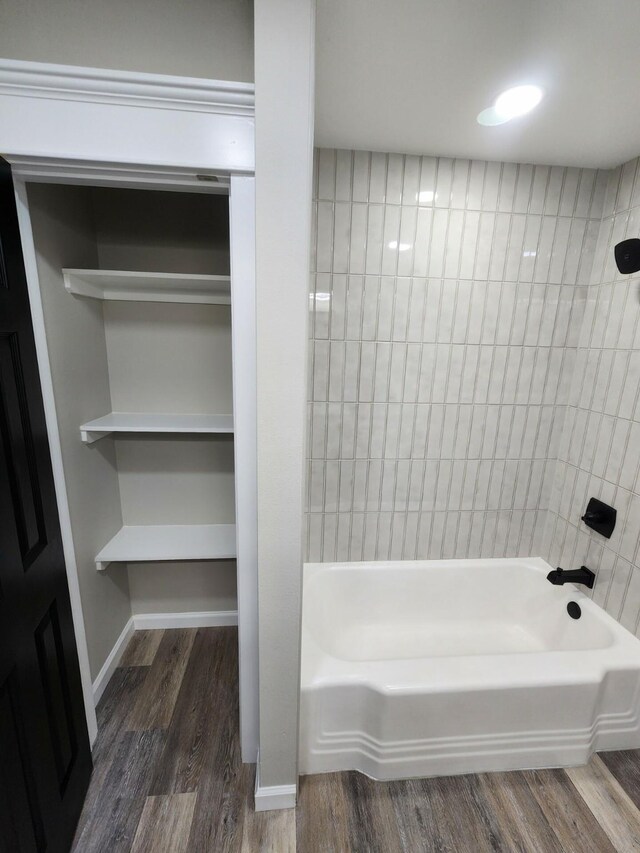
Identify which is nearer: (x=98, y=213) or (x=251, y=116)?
(x=251, y=116)

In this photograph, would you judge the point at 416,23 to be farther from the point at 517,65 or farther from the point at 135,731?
the point at 135,731

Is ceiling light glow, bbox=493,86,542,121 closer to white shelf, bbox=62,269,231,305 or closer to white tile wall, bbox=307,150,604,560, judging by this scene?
white tile wall, bbox=307,150,604,560

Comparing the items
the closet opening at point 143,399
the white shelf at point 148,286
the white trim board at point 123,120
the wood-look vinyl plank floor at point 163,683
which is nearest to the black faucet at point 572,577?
the closet opening at point 143,399

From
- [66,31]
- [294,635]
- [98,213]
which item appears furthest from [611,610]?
[98,213]

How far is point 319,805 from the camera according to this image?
1.34 meters

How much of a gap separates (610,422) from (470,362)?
0.65 meters

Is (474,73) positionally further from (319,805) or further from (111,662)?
(111,662)

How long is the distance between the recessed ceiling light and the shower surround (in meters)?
0.34

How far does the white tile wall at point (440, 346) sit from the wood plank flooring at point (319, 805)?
91 cm

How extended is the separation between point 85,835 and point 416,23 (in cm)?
252

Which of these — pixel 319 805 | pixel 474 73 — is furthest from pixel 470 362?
pixel 319 805

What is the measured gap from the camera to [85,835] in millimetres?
1237

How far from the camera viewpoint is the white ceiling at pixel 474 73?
0.98 metres

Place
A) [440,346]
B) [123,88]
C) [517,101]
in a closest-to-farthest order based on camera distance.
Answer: [123,88] → [517,101] → [440,346]
